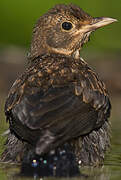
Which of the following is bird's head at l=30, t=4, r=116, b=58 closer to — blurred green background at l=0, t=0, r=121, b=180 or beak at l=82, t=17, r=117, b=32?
beak at l=82, t=17, r=117, b=32

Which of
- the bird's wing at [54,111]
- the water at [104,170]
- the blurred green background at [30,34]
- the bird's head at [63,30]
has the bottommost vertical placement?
the water at [104,170]

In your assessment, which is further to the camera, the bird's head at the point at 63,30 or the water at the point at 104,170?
the bird's head at the point at 63,30

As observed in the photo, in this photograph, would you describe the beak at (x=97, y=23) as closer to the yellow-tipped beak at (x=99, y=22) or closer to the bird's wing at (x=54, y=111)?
the yellow-tipped beak at (x=99, y=22)

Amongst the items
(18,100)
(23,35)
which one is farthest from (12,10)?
(18,100)

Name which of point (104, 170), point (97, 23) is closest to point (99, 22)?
point (97, 23)

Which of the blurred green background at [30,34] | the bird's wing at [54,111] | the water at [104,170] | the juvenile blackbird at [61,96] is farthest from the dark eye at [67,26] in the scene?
the blurred green background at [30,34]

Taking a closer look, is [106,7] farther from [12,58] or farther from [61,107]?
[61,107]
